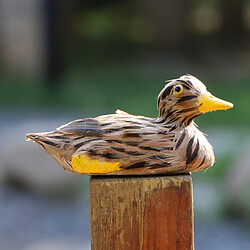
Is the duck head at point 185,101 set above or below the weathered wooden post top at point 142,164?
above

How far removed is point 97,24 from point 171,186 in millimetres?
9513

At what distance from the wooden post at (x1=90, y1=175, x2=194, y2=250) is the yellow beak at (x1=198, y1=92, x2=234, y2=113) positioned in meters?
0.20

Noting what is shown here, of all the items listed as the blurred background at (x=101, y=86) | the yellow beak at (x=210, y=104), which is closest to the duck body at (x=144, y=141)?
the yellow beak at (x=210, y=104)

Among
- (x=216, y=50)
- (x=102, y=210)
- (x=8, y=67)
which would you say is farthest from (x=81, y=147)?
(x=216, y=50)

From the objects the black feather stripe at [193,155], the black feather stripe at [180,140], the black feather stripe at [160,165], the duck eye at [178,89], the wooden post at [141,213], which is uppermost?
the duck eye at [178,89]

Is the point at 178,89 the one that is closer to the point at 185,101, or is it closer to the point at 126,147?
the point at 185,101

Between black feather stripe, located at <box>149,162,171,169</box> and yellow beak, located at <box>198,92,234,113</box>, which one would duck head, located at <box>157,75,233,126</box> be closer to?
yellow beak, located at <box>198,92,234,113</box>

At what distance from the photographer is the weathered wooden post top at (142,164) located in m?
1.29

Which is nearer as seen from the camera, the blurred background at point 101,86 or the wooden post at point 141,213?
the wooden post at point 141,213

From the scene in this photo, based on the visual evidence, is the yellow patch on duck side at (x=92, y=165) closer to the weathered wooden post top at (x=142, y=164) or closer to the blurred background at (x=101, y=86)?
the weathered wooden post top at (x=142, y=164)

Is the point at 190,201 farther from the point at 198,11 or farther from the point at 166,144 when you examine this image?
the point at 198,11

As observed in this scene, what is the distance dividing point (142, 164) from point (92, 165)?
0.42 feet

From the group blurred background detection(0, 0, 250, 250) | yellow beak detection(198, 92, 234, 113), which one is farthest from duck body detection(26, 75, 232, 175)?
blurred background detection(0, 0, 250, 250)

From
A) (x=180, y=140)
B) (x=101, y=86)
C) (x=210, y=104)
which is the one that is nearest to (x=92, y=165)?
(x=180, y=140)
